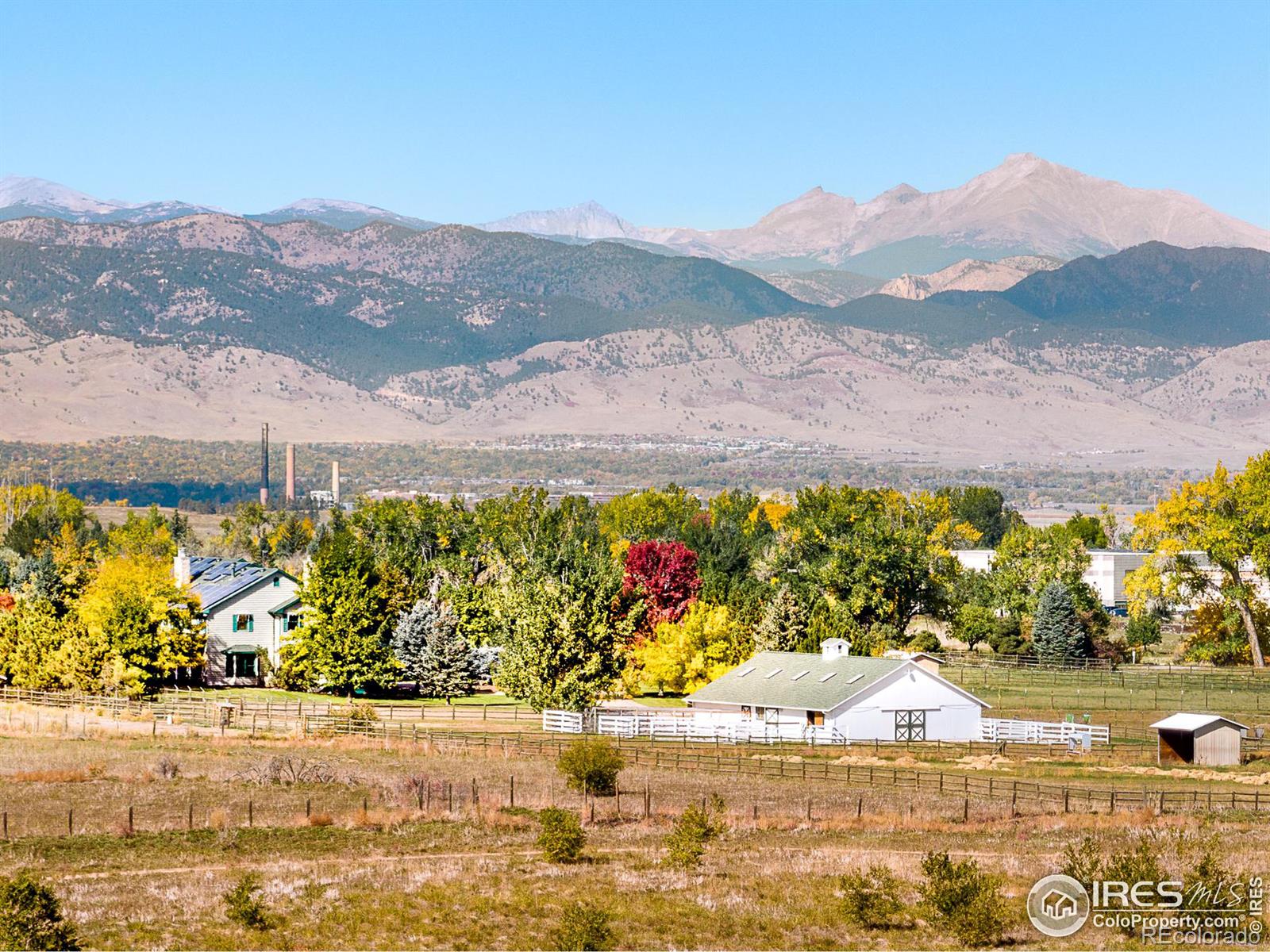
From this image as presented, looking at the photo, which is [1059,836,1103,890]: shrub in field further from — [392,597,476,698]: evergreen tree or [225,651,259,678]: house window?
[225,651,259,678]: house window

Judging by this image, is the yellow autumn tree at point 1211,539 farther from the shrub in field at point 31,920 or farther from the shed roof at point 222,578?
the shrub in field at point 31,920

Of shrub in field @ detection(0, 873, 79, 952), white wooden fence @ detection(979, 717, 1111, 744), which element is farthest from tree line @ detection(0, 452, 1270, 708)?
shrub in field @ detection(0, 873, 79, 952)

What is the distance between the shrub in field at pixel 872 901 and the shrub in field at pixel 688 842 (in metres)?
4.18

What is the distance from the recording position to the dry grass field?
37344 millimetres

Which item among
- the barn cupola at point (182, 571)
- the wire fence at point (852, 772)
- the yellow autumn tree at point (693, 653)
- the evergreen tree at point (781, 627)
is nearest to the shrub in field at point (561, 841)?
the wire fence at point (852, 772)

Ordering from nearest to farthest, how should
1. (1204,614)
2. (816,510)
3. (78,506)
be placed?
(1204,614), (816,510), (78,506)

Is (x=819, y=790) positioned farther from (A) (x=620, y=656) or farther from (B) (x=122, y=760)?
(A) (x=620, y=656)

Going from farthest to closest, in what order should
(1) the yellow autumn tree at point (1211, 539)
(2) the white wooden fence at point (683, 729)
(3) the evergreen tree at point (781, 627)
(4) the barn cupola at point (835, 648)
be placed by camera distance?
(1) the yellow autumn tree at point (1211, 539) < (3) the evergreen tree at point (781, 627) < (4) the barn cupola at point (835, 648) < (2) the white wooden fence at point (683, 729)

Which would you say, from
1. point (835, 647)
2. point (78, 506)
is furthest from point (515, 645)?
point (78, 506)

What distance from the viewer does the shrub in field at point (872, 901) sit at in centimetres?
3794

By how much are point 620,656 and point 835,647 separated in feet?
34.5

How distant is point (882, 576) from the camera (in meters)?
109

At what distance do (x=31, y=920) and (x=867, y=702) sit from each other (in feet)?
151

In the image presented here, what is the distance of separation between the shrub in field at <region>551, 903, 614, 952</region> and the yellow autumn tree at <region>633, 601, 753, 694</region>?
179 ft
